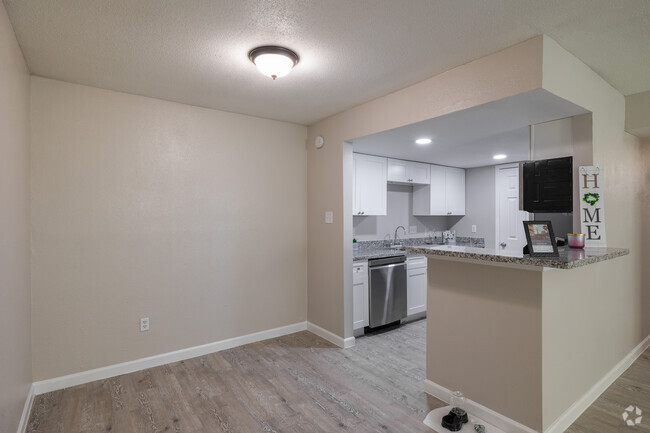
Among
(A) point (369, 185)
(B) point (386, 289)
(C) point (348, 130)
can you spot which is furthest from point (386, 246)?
(C) point (348, 130)

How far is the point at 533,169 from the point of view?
8.94 ft

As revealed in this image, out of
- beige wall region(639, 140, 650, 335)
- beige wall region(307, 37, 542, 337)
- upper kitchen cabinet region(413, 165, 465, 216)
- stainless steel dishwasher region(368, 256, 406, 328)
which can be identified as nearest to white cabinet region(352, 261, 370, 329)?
stainless steel dishwasher region(368, 256, 406, 328)

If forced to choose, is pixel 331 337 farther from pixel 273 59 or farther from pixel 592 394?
pixel 273 59

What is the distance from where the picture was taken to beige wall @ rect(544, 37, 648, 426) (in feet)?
7.33

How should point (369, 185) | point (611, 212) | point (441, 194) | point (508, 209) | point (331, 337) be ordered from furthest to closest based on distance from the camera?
point (441, 194) → point (508, 209) → point (369, 185) → point (331, 337) → point (611, 212)

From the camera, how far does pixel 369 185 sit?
14.5ft

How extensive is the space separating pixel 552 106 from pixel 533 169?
1.66 feet

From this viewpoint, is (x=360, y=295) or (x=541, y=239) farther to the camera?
(x=360, y=295)

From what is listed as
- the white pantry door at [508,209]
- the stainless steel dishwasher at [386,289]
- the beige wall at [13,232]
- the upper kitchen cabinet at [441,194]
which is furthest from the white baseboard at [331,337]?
the white pantry door at [508,209]

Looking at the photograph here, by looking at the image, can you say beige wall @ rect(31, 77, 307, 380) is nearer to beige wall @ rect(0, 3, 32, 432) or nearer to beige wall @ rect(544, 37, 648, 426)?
beige wall @ rect(0, 3, 32, 432)

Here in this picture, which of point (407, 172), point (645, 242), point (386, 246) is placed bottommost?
point (386, 246)

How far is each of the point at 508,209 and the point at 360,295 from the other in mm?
2982

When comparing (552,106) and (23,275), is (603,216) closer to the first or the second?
(552,106)

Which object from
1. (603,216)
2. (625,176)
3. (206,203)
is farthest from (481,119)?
(206,203)
